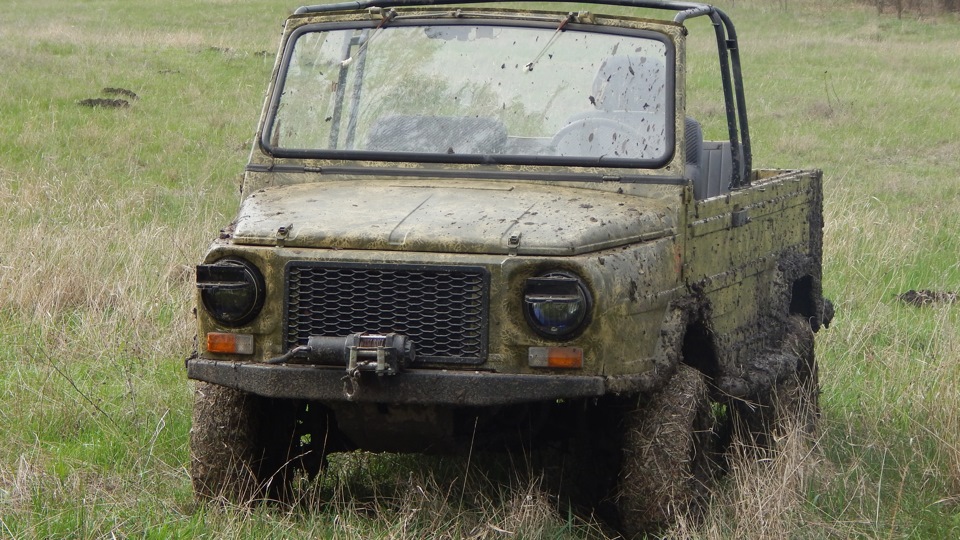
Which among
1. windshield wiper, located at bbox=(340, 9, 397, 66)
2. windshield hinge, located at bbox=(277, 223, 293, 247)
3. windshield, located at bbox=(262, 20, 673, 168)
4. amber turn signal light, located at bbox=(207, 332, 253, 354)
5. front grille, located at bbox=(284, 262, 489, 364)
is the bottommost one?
amber turn signal light, located at bbox=(207, 332, 253, 354)

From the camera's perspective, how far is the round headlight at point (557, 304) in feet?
14.0

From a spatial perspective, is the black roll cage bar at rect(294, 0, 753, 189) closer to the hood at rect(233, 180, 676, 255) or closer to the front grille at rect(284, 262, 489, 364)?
the hood at rect(233, 180, 676, 255)

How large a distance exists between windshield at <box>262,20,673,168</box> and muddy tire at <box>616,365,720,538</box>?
93 centimetres

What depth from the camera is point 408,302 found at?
435cm

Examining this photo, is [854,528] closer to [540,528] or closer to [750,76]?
[540,528]

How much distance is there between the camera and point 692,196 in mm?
5109

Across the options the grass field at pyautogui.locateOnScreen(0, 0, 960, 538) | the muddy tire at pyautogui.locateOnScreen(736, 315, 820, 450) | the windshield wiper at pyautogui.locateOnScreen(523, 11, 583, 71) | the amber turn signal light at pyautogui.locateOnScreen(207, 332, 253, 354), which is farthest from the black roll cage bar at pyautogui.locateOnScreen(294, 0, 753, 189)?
the amber turn signal light at pyautogui.locateOnScreen(207, 332, 253, 354)

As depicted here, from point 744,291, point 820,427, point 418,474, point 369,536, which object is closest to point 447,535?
point 369,536

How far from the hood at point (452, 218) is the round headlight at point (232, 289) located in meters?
0.11

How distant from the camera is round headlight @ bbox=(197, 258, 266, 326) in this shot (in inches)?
175

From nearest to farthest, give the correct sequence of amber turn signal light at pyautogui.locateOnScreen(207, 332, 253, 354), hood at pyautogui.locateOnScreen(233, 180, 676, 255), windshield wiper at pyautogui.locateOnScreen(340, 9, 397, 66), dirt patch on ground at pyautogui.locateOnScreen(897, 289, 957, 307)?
hood at pyautogui.locateOnScreen(233, 180, 676, 255)
amber turn signal light at pyautogui.locateOnScreen(207, 332, 253, 354)
windshield wiper at pyautogui.locateOnScreen(340, 9, 397, 66)
dirt patch on ground at pyautogui.locateOnScreen(897, 289, 957, 307)

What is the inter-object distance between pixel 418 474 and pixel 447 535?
2.67 feet

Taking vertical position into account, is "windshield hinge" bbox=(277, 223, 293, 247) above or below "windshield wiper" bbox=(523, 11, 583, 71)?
below

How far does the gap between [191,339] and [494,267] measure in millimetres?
3329
